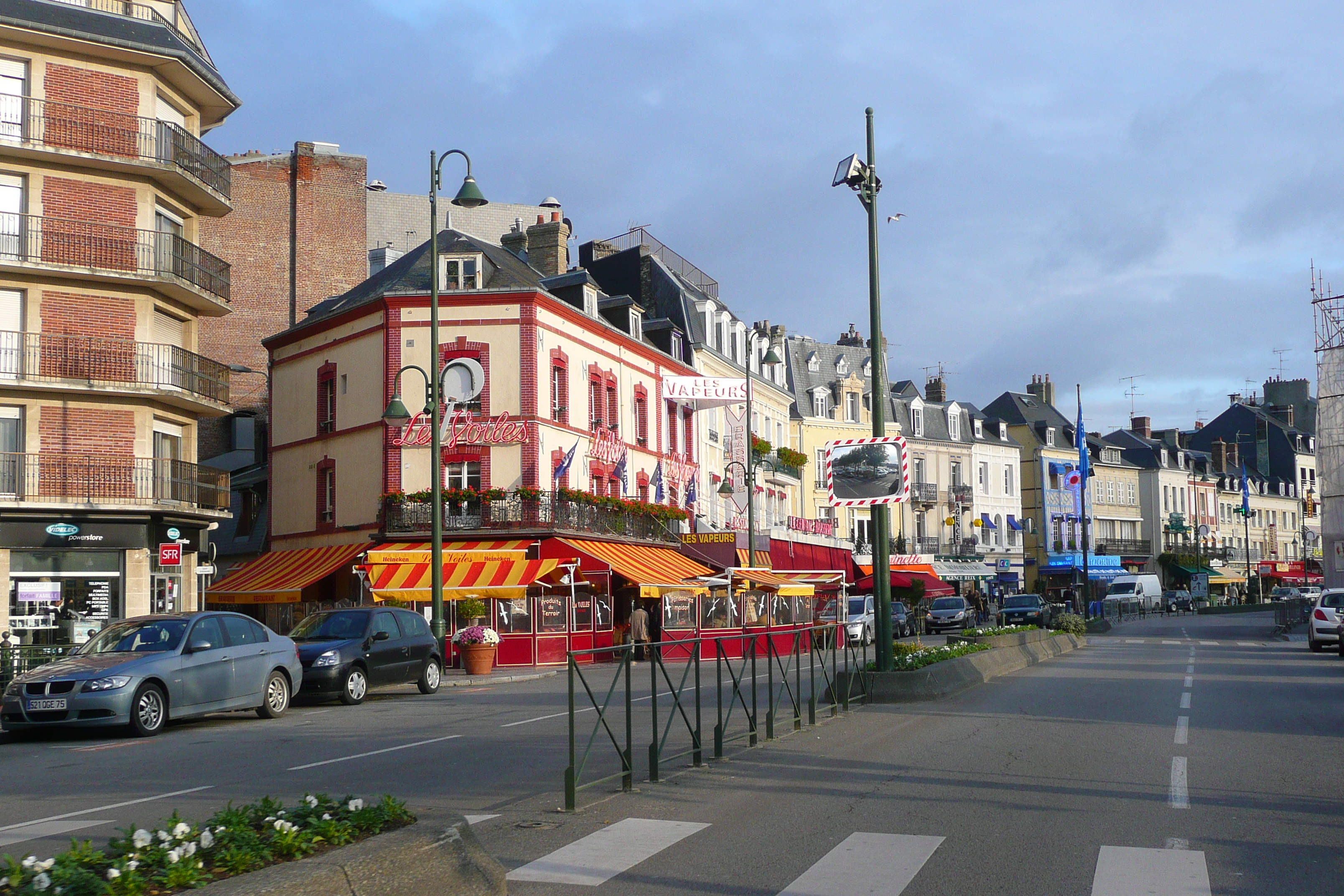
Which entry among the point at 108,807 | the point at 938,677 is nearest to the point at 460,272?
the point at 938,677

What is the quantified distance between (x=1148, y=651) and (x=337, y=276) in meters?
31.8

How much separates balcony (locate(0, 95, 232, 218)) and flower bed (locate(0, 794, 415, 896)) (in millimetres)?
26311

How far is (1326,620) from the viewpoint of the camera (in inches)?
1232

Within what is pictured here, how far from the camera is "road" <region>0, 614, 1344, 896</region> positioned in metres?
6.89

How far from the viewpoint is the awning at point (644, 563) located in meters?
32.6

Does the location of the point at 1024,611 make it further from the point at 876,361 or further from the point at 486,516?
the point at 876,361

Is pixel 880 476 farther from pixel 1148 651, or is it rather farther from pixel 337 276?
pixel 337 276

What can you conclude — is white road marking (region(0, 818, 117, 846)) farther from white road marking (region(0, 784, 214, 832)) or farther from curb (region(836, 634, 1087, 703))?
curb (region(836, 634, 1087, 703))

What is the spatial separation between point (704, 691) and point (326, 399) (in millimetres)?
29769

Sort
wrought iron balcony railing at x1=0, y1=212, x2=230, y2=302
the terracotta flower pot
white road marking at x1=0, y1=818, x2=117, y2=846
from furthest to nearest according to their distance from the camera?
1. wrought iron balcony railing at x1=0, y1=212, x2=230, y2=302
2. the terracotta flower pot
3. white road marking at x1=0, y1=818, x2=117, y2=846

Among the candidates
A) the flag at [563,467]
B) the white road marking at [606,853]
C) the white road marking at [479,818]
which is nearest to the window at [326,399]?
the flag at [563,467]

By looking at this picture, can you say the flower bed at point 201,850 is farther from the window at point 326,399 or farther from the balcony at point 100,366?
the window at point 326,399

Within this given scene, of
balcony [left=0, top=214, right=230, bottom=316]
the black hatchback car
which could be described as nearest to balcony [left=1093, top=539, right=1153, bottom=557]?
balcony [left=0, top=214, right=230, bottom=316]

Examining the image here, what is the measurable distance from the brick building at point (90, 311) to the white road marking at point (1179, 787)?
24584 millimetres
